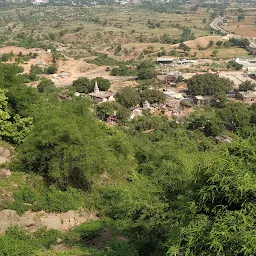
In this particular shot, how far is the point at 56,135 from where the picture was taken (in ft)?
46.9

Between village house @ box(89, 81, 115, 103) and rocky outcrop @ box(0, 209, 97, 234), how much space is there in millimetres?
28925

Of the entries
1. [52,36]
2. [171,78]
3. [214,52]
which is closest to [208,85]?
[171,78]

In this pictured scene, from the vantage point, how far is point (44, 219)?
12.8 metres

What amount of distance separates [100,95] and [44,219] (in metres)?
32.2

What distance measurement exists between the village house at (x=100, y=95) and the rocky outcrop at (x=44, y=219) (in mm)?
28925

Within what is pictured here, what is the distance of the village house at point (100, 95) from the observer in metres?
A: 42.7

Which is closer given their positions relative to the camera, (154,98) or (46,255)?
(46,255)

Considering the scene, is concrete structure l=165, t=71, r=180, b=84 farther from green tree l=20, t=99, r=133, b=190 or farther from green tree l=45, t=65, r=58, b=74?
green tree l=20, t=99, r=133, b=190

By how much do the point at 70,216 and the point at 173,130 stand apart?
2084 centimetres

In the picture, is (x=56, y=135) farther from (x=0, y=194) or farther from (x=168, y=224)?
(x=168, y=224)

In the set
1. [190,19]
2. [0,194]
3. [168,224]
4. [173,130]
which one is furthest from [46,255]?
[190,19]

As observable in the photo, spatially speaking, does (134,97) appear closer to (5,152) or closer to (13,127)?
(13,127)

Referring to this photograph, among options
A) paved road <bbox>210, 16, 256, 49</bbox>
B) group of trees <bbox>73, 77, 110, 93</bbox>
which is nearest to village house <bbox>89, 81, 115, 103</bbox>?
group of trees <bbox>73, 77, 110, 93</bbox>

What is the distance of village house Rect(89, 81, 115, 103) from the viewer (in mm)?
42656
